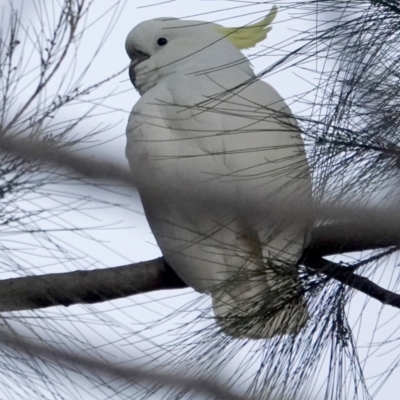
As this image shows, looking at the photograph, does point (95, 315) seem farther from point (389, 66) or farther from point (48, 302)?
point (389, 66)

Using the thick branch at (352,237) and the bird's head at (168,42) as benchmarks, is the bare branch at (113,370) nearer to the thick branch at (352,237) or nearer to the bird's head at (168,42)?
the thick branch at (352,237)

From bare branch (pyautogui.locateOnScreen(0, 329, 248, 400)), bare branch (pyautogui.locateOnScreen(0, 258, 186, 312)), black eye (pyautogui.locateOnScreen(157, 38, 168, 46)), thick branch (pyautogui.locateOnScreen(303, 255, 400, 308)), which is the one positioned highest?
black eye (pyautogui.locateOnScreen(157, 38, 168, 46))

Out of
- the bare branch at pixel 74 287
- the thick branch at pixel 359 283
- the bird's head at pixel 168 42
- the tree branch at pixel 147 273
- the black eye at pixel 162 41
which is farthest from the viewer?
the black eye at pixel 162 41

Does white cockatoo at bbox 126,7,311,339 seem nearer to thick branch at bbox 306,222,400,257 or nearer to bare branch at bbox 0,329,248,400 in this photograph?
thick branch at bbox 306,222,400,257

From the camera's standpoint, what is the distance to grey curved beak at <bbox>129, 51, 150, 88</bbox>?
260 cm

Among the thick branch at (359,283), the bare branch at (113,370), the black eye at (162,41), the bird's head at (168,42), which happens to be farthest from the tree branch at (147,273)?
the black eye at (162,41)

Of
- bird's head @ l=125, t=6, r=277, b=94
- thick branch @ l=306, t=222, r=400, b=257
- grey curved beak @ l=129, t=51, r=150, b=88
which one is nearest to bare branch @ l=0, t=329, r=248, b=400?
thick branch @ l=306, t=222, r=400, b=257

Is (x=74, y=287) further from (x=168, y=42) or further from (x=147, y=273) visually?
(x=168, y=42)

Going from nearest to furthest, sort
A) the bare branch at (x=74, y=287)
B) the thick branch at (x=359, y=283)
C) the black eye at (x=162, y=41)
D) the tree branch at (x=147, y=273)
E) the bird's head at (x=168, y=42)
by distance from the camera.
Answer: the tree branch at (x=147, y=273) → the thick branch at (x=359, y=283) → the bare branch at (x=74, y=287) → the bird's head at (x=168, y=42) → the black eye at (x=162, y=41)

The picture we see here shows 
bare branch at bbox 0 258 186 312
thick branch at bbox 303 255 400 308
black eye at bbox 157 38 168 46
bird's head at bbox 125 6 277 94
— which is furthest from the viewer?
black eye at bbox 157 38 168 46

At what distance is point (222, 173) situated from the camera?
179 cm

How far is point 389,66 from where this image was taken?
1364mm

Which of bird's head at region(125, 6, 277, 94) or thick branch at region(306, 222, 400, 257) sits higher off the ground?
bird's head at region(125, 6, 277, 94)

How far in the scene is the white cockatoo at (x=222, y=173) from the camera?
3.01ft
